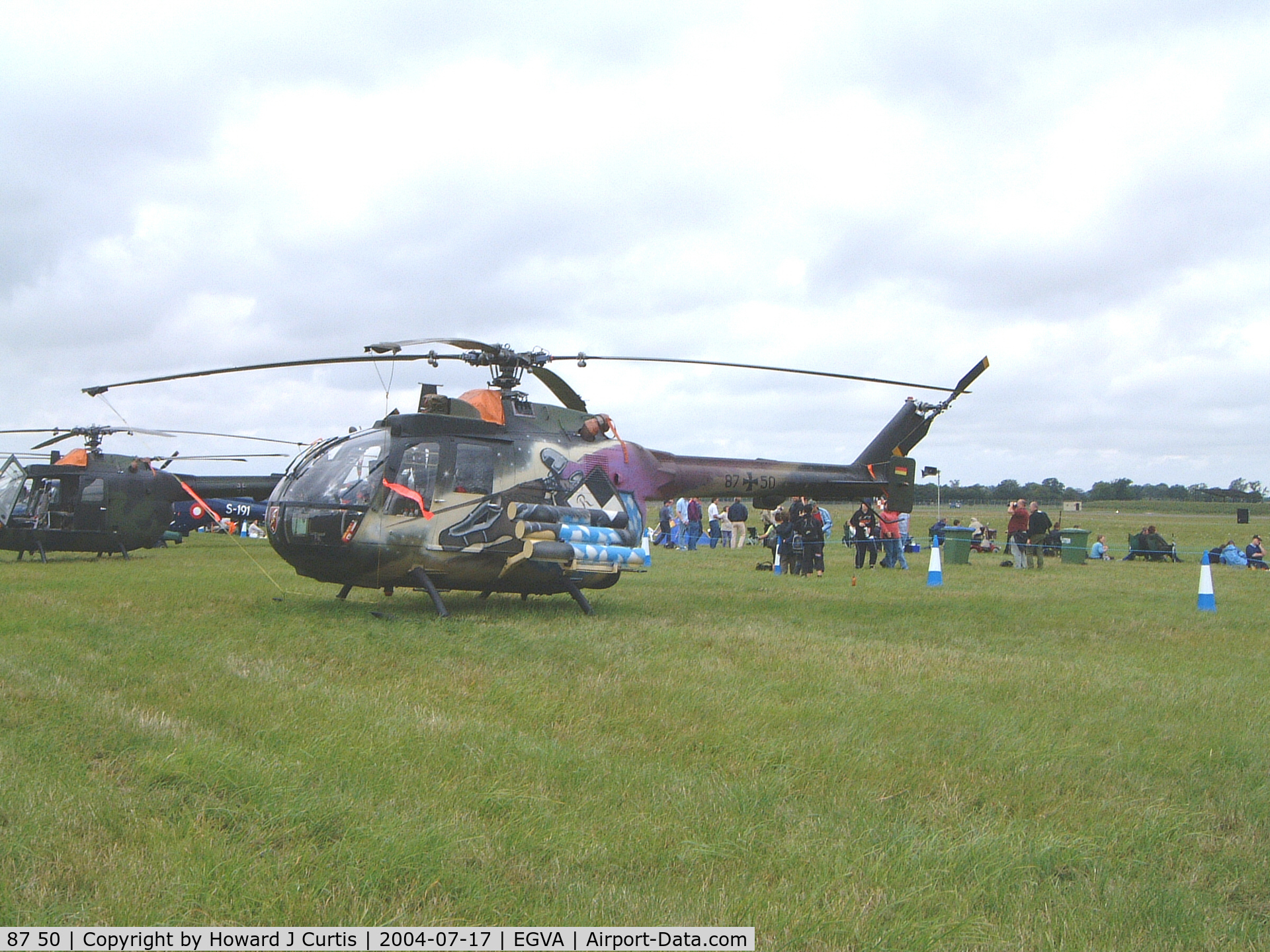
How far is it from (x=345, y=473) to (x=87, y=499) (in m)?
12.2

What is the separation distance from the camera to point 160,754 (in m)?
4.77

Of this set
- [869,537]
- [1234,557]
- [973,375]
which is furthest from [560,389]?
[1234,557]

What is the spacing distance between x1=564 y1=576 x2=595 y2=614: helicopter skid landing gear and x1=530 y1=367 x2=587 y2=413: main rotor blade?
2.17m

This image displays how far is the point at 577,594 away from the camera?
1146 centimetres

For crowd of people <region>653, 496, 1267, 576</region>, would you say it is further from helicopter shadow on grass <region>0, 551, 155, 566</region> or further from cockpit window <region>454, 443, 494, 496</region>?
helicopter shadow on grass <region>0, 551, 155, 566</region>

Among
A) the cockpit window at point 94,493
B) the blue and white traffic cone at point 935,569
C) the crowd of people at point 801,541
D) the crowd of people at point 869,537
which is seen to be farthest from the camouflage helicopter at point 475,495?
the cockpit window at point 94,493

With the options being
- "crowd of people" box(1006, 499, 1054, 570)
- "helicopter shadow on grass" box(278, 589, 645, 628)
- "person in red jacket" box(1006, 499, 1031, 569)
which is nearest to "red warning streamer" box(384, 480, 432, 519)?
"helicopter shadow on grass" box(278, 589, 645, 628)

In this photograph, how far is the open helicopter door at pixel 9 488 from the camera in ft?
62.0

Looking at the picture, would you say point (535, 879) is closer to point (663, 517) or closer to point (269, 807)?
point (269, 807)

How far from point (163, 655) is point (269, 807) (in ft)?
13.0

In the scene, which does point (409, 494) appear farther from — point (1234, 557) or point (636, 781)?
point (1234, 557)

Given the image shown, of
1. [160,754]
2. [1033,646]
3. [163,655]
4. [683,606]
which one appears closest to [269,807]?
[160,754]

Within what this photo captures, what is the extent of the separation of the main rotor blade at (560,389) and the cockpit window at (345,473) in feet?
6.52

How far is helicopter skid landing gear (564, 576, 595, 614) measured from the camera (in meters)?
11.3
